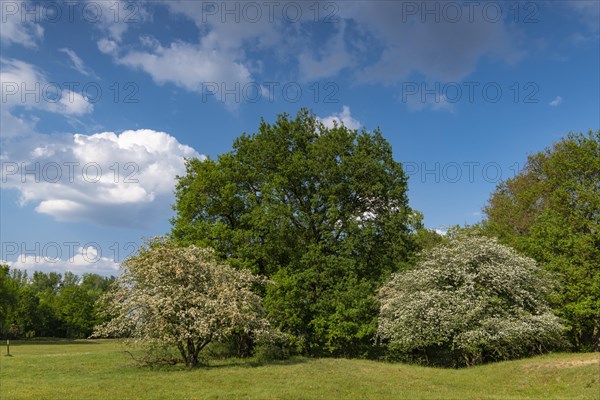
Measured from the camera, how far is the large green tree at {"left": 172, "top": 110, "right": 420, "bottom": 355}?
33.5 metres

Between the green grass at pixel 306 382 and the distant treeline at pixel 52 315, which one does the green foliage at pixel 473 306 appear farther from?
the distant treeline at pixel 52 315

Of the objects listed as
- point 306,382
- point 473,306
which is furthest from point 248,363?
point 473,306

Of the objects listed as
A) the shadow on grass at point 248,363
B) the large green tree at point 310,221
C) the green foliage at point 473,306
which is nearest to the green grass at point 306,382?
the shadow on grass at point 248,363

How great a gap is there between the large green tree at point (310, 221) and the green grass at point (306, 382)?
21.4ft

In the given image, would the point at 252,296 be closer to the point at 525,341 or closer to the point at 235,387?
the point at 235,387

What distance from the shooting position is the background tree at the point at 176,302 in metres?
25.1

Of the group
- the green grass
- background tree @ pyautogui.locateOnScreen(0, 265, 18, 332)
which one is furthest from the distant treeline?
the green grass

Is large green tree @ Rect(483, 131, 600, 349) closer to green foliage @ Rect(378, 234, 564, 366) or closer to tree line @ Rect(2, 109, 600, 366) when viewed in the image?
tree line @ Rect(2, 109, 600, 366)

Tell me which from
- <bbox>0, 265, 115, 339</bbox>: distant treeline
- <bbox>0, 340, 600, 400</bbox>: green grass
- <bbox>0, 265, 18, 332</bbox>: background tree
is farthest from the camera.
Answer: <bbox>0, 265, 115, 339</bbox>: distant treeline

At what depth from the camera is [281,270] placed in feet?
111

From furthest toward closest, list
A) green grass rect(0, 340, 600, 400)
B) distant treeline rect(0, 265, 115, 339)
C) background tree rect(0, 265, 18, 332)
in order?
distant treeline rect(0, 265, 115, 339)
background tree rect(0, 265, 18, 332)
green grass rect(0, 340, 600, 400)

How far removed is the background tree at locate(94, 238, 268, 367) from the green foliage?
9.82 m

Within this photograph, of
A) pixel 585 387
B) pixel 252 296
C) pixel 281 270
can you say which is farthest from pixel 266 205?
pixel 585 387

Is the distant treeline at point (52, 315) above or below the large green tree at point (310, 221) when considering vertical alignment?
below
